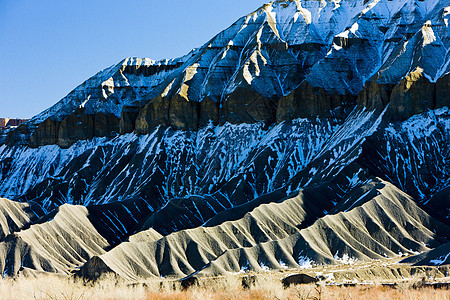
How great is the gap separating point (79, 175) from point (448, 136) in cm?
7639

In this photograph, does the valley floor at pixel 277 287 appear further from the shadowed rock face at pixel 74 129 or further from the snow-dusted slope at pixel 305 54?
the shadowed rock face at pixel 74 129

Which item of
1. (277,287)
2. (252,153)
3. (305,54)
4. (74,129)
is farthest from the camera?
(74,129)

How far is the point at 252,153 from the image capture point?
14150 centimetres

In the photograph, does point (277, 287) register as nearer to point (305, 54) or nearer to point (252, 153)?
point (252, 153)

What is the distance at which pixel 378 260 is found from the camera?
92375 millimetres

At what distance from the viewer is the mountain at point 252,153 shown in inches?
3932

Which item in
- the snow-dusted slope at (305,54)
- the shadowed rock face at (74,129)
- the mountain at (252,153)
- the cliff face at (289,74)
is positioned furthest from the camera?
the shadowed rock face at (74,129)

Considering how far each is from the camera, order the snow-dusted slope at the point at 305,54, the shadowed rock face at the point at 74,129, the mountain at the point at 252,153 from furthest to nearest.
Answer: the shadowed rock face at the point at 74,129, the snow-dusted slope at the point at 305,54, the mountain at the point at 252,153

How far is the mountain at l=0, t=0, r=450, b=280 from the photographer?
99.9 metres

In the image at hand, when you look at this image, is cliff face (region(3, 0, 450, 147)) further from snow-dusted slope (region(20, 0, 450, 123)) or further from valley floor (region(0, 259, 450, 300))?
valley floor (region(0, 259, 450, 300))

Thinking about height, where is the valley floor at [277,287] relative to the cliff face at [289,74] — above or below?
below

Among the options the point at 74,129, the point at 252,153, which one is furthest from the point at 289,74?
the point at 74,129

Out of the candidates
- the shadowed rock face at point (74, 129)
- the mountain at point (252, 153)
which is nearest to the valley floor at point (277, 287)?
the mountain at point (252, 153)

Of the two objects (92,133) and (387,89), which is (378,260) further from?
(92,133)
